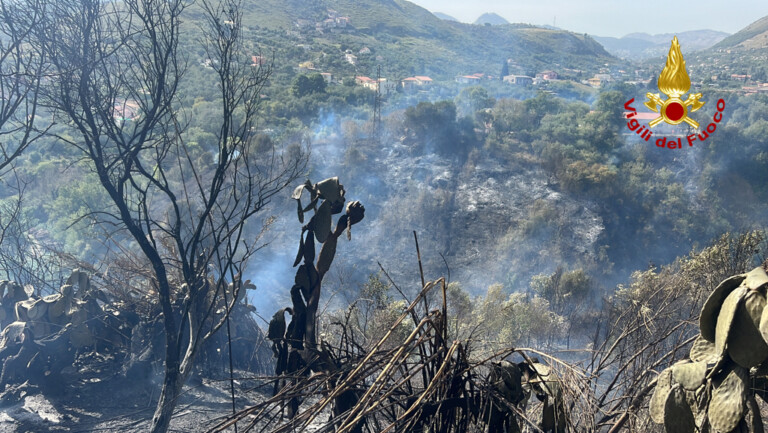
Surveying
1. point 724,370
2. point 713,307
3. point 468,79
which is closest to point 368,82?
point 468,79

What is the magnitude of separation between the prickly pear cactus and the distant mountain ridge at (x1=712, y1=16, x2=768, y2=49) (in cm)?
7980

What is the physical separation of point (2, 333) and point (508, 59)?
7768cm

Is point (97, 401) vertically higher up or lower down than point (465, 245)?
A: higher up

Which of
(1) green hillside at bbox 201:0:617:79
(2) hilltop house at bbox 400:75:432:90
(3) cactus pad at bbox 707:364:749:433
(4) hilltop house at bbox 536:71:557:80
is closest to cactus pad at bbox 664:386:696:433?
(3) cactus pad at bbox 707:364:749:433

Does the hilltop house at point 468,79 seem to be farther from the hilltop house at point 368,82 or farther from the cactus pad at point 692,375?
the cactus pad at point 692,375

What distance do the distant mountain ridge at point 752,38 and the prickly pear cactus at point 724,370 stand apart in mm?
79805

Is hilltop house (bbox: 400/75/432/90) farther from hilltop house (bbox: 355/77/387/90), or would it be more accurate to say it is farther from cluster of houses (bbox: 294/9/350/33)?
cluster of houses (bbox: 294/9/350/33)

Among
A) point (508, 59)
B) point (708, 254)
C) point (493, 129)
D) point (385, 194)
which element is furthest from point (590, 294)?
point (508, 59)

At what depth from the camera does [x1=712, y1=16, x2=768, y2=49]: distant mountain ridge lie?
69000 millimetres

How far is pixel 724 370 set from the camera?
1.93 metres

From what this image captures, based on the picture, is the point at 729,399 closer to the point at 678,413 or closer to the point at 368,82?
the point at 678,413

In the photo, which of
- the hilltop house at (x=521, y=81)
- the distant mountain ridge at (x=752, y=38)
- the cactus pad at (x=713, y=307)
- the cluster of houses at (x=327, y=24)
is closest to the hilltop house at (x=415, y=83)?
the hilltop house at (x=521, y=81)

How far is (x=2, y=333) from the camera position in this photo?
24.3 feet

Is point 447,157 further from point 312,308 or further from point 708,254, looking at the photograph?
point 312,308
